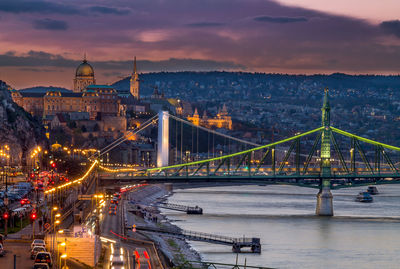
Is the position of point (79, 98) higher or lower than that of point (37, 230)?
higher

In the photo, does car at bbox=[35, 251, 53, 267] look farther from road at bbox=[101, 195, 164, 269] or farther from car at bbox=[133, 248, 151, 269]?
car at bbox=[133, 248, 151, 269]

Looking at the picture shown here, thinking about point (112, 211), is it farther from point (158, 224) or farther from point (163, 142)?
point (163, 142)

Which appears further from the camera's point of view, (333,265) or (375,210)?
(375,210)

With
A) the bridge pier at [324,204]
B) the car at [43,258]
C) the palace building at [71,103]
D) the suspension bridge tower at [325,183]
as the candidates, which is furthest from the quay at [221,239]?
the palace building at [71,103]

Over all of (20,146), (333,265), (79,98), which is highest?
(79,98)

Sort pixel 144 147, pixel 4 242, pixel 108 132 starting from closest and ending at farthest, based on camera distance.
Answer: pixel 4 242
pixel 144 147
pixel 108 132

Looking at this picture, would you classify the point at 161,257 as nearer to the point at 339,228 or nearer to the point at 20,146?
the point at 339,228

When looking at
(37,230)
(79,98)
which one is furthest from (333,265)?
(79,98)
